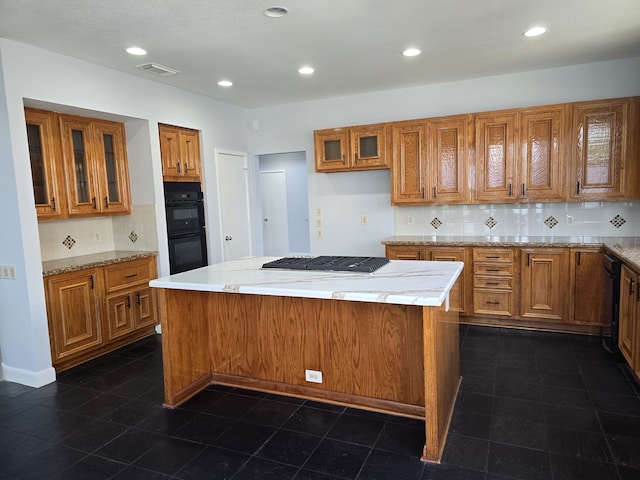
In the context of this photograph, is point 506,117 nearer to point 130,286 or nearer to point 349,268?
point 349,268

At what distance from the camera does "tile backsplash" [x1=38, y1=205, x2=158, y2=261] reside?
3949 mm

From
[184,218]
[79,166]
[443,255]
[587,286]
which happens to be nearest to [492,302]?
[443,255]

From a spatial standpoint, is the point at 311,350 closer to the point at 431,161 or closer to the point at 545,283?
the point at 545,283

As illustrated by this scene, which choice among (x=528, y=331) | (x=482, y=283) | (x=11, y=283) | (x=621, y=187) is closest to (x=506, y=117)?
(x=621, y=187)

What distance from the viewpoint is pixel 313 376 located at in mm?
2801

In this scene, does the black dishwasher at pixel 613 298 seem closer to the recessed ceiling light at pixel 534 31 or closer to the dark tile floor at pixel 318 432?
the dark tile floor at pixel 318 432

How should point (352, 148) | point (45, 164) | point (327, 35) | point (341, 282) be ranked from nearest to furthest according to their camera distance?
point (341, 282) < point (327, 35) < point (45, 164) < point (352, 148)

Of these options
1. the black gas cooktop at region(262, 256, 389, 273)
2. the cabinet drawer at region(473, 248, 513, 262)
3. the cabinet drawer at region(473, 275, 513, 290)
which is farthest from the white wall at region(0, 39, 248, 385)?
the cabinet drawer at region(473, 275, 513, 290)

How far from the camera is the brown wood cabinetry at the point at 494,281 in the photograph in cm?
407

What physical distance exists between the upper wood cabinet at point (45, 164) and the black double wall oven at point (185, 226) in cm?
100

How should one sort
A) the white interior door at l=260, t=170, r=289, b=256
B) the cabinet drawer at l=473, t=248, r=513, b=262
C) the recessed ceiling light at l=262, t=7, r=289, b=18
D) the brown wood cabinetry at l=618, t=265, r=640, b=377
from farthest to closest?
the white interior door at l=260, t=170, r=289, b=256 → the cabinet drawer at l=473, t=248, r=513, b=262 → the brown wood cabinetry at l=618, t=265, r=640, b=377 → the recessed ceiling light at l=262, t=7, r=289, b=18

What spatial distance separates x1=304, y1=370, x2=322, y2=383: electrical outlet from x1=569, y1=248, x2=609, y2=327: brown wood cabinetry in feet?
8.39

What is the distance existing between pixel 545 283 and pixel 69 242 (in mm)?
4514

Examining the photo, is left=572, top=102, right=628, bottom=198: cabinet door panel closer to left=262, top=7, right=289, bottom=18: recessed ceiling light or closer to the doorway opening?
left=262, top=7, right=289, bottom=18: recessed ceiling light
